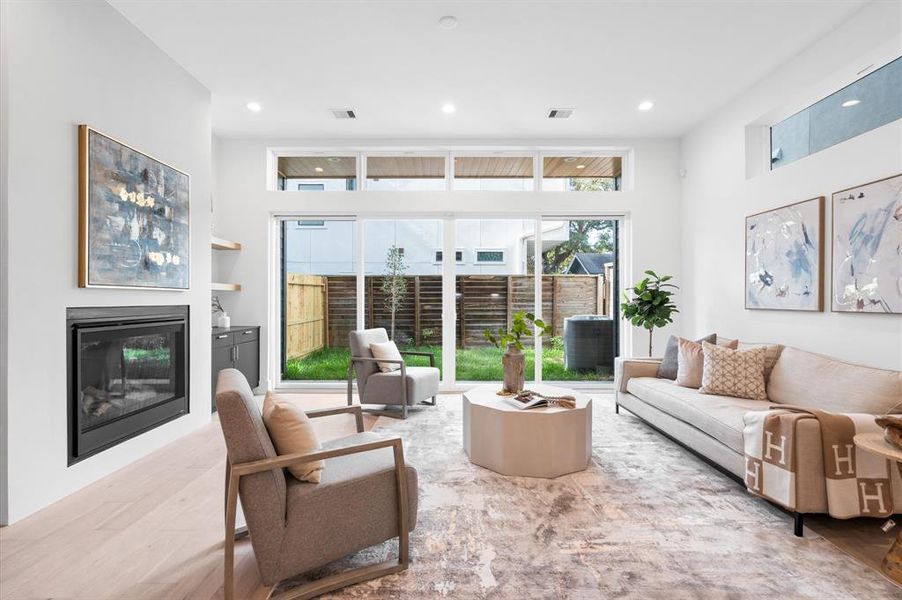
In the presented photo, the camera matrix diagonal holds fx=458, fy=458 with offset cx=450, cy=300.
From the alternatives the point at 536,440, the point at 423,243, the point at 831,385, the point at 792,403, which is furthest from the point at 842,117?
the point at 423,243

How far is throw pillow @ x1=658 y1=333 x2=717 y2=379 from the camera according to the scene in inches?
162

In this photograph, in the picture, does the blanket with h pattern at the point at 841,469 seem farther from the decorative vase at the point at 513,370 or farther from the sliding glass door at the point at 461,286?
the sliding glass door at the point at 461,286

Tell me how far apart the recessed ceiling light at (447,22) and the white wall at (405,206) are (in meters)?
2.31

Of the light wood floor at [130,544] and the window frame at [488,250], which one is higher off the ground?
the window frame at [488,250]

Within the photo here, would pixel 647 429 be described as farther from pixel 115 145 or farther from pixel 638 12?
pixel 115 145

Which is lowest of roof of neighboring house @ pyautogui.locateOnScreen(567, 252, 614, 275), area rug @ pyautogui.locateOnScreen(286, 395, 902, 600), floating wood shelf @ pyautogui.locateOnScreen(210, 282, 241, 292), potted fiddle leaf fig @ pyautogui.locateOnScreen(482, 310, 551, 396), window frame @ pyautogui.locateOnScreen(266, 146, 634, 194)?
area rug @ pyautogui.locateOnScreen(286, 395, 902, 600)

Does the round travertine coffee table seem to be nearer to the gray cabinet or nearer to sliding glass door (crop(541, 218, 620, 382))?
sliding glass door (crop(541, 218, 620, 382))

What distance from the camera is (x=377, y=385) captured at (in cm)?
447

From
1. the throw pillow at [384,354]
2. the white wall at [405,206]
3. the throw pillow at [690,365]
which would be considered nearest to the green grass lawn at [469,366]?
the white wall at [405,206]

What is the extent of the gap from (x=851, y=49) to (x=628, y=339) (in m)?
3.35

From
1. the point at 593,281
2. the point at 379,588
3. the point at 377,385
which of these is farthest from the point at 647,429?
the point at 379,588

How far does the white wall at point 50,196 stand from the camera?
238cm

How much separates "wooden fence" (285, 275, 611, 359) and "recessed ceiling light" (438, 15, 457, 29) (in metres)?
2.97

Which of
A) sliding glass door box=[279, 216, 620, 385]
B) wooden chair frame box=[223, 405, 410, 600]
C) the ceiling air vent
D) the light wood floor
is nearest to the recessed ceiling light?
the ceiling air vent
